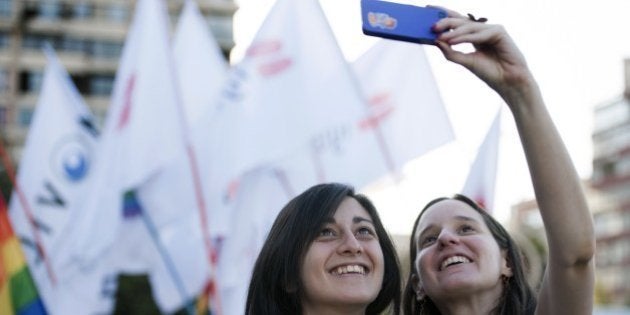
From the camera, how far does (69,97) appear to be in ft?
59.7

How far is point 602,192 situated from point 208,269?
217 ft

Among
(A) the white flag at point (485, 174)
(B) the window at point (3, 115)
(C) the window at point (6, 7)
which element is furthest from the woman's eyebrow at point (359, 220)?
(C) the window at point (6, 7)

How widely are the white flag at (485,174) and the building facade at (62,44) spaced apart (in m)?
37.3

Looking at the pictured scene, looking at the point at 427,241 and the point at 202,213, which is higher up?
the point at 427,241

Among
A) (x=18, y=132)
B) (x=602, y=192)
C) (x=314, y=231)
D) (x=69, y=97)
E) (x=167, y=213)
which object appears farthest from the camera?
(x=602, y=192)

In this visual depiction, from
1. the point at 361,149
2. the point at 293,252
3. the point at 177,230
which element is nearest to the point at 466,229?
the point at 293,252

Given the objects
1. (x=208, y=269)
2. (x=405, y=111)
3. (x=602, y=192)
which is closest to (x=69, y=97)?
(x=208, y=269)

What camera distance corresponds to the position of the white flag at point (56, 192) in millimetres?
15828

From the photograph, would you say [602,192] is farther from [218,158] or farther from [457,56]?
[457,56]

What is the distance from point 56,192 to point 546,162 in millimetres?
14523

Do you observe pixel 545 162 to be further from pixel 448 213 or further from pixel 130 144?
pixel 130 144

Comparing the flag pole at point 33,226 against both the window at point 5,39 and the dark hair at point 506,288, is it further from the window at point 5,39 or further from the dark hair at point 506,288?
the window at point 5,39

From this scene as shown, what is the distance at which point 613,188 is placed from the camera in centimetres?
7688

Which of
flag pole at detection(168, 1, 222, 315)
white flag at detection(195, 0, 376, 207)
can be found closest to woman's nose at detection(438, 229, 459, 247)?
white flag at detection(195, 0, 376, 207)
